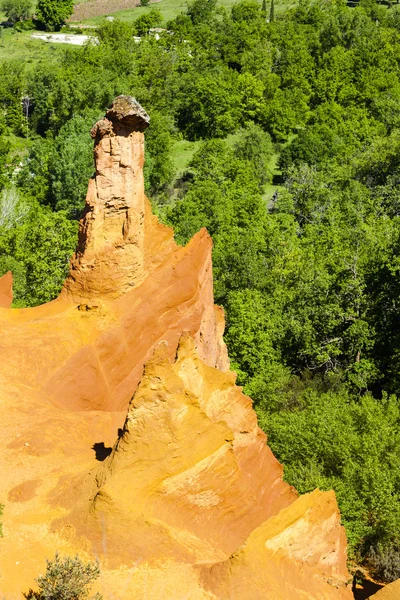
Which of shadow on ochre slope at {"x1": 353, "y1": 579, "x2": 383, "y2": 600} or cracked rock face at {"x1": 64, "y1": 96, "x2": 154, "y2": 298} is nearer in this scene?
shadow on ochre slope at {"x1": 353, "y1": 579, "x2": 383, "y2": 600}

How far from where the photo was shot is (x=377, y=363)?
43188mm

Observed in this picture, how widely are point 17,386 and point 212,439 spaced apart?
9.04 meters

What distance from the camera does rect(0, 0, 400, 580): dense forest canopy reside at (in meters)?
35.3

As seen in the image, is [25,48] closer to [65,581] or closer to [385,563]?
[385,563]

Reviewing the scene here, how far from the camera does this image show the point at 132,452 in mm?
19297

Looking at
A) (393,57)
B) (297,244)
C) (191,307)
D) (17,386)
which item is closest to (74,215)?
(297,244)

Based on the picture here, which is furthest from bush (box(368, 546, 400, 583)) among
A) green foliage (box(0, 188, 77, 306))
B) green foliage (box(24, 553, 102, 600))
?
green foliage (box(0, 188, 77, 306))

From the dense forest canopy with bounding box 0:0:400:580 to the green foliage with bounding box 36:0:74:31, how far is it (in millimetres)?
23035

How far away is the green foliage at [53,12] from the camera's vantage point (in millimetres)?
153750

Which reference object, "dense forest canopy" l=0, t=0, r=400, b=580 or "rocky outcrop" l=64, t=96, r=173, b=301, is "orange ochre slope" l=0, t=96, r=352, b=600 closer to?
"rocky outcrop" l=64, t=96, r=173, b=301

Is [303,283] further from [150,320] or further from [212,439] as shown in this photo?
[212,439]

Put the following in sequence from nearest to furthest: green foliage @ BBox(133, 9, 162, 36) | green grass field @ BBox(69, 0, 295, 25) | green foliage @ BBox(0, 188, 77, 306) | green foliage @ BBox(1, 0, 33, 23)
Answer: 1. green foliage @ BBox(0, 188, 77, 306)
2. green foliage @ BBox(133, 9, 162, 36)
3. green foliage @ BBox(1, 0, 33, 23)
4. green grass field @ BBox(69, 0, 295, 25)

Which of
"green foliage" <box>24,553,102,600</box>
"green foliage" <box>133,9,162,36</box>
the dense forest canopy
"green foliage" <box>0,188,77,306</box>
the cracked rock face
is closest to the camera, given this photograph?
"green foliage" <box>24,553,102,600</box>

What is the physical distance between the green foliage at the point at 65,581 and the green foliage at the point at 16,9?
163849 mm
